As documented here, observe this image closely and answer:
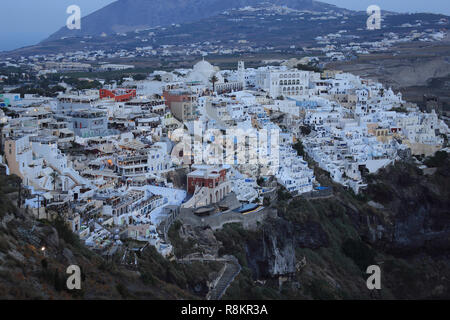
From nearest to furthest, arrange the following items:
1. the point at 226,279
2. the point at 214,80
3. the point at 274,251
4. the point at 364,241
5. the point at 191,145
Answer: the point at 226,279 < the point at 274,251 < the point at 191,145 < the point at 364,241 < the point at 214,80

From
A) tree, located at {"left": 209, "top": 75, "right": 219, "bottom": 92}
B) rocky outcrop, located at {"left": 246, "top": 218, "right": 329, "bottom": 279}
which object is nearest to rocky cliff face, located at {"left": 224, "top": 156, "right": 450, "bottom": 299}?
rocky outcrop, located at {"left": 246, "top": 218, "right": 329, "bottom": 279}

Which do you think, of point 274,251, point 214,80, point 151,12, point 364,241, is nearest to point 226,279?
point 274,251

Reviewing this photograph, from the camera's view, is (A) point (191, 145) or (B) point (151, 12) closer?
(A) point (191, 145)

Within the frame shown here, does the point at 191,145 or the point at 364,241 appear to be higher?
the point at 191,145

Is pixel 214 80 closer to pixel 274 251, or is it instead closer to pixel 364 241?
pixel 364 241

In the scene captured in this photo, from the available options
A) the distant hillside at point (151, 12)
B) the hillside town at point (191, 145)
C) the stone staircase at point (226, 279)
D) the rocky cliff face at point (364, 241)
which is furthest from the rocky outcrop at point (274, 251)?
the distant hillside at point (151, 12)

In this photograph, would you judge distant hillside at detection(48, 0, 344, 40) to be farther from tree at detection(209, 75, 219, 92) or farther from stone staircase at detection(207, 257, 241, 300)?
stone staircase at detection(207, 257, 241, 300)

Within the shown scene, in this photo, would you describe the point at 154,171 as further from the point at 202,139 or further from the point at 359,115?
the point at 359,115
